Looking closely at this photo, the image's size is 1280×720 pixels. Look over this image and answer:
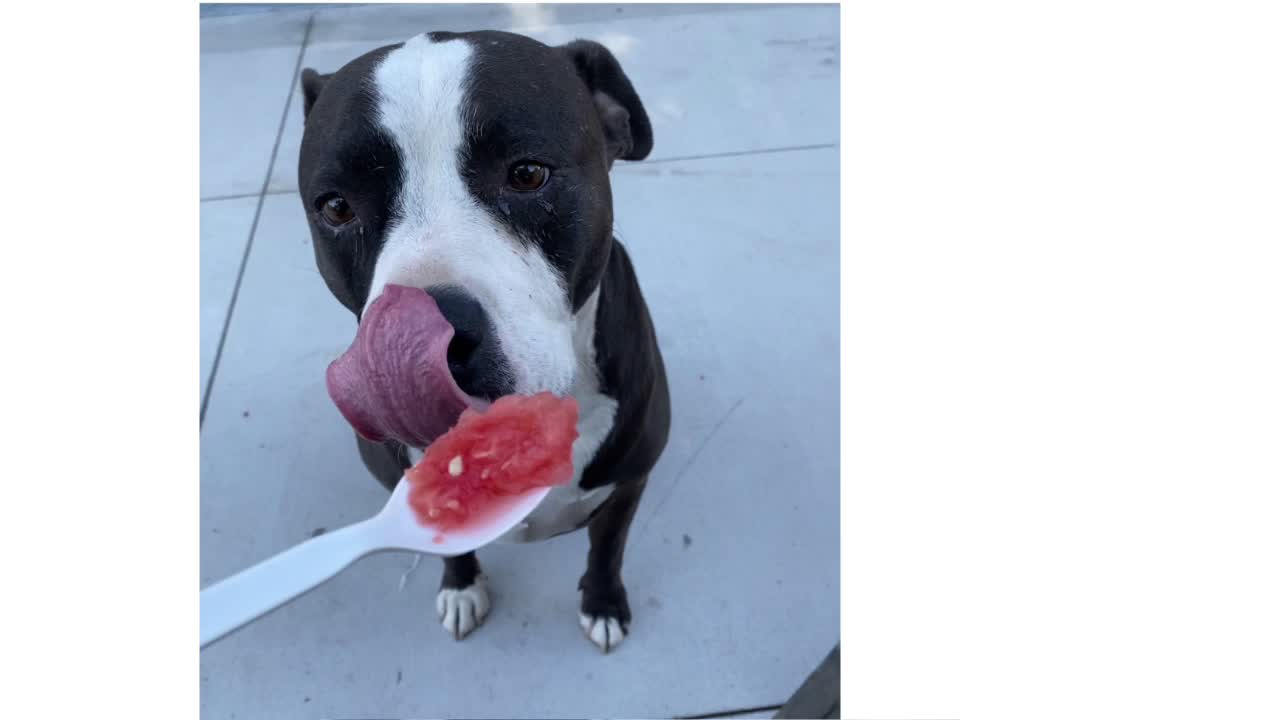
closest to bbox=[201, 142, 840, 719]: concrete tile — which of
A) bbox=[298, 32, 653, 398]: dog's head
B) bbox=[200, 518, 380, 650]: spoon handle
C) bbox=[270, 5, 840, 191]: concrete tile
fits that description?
bbox=[270, 5, 840, 191]: concrete tile

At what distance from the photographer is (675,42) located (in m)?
4.68

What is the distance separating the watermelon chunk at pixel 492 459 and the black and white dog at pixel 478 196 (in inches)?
2.8

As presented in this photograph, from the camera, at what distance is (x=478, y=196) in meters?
1.49

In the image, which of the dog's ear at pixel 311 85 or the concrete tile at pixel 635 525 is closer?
the dog's ear at pixel 311 85

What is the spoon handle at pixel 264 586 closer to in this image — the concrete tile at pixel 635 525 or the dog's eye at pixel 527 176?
the dog's eye at pixel 527 176

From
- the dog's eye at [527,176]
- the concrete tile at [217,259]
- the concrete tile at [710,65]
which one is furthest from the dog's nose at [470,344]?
the concrete tile at [710,65]

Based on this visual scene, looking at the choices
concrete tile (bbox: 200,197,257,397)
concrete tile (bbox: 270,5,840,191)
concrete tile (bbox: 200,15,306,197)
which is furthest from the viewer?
concrete tile (bbox: 270,5,840,191)

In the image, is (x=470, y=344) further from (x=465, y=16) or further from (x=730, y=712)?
(x=465, y=16)

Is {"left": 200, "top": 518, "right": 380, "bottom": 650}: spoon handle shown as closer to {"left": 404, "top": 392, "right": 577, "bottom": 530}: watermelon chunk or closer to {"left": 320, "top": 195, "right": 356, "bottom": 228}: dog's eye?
{"left": 404, "top": 392, "right": 577, "bottom": 530}: watermelon chunk

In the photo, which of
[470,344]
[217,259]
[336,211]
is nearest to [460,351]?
[470,344]

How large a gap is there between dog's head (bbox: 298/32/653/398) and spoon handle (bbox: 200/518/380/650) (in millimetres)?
331

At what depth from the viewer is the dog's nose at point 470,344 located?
50.6 inches

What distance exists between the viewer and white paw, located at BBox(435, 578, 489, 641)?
243 centimetres

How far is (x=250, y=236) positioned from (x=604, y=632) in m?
2.47
